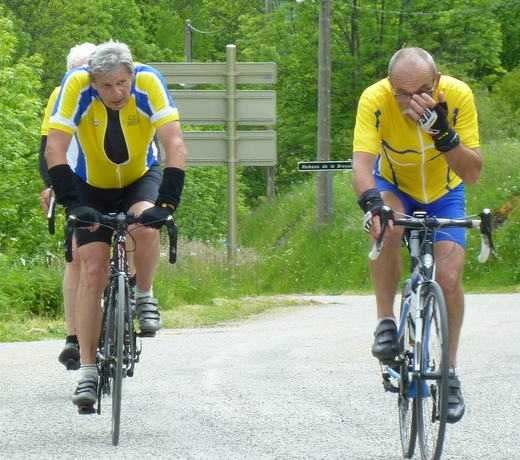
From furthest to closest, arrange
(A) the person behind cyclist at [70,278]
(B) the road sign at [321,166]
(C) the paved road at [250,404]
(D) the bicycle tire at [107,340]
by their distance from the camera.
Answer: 1. (B) the road sign at [321,166]
2. (A) the person behind cyclist at [70,278]
3. (D) the bicycle tire at [107,340]
4. (C) the paved road at [250,404]

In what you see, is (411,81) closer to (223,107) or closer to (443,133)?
(443,133)

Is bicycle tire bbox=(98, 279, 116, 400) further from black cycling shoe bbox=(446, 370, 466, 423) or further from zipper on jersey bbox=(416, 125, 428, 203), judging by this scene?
black cycling shoe bbox=(446, 370, 466, 423)

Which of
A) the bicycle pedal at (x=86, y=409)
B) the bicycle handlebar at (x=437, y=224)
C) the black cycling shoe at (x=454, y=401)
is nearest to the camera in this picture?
the black cycling shoe at (x=454, y=401)

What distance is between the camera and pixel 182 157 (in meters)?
8.00

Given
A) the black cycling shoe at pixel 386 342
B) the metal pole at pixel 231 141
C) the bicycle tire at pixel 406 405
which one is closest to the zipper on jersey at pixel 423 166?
the bicycle tire at pixel 406 405

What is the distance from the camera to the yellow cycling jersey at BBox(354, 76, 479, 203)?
24.2ft

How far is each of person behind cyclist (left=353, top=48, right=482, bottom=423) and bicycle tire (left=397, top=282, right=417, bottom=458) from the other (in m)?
0.09

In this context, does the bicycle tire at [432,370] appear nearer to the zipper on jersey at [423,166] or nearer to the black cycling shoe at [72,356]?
the zipper on jersey at [423,166]

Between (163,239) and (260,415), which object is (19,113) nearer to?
(163,239)

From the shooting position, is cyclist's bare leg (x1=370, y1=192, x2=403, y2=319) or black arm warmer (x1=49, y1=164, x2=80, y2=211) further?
black arm warmer (x1=49, y1=164, x2=80, y2=211)

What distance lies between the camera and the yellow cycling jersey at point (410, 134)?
7.38 metres

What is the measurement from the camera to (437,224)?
7172mm

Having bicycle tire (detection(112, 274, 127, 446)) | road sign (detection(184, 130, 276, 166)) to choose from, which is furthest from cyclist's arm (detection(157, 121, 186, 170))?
road sign (detection(184, 130, 276, 166))

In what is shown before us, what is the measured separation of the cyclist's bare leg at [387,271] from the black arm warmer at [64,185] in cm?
148
